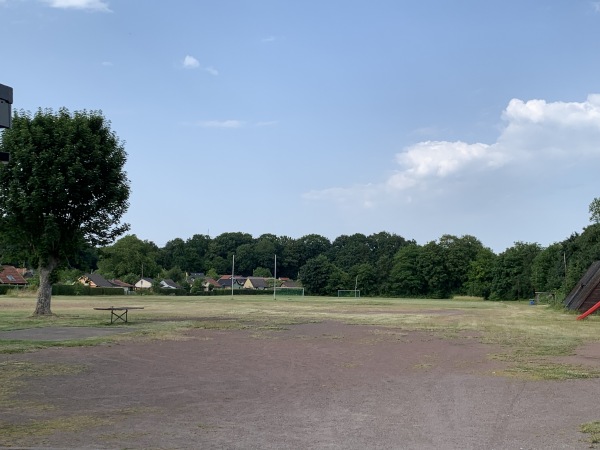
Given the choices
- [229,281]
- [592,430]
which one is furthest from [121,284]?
[592,430]

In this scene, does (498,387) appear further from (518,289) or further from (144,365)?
(518,289)

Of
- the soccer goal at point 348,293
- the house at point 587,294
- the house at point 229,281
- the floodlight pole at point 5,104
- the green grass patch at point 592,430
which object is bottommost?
the soccer goal at point 348,293

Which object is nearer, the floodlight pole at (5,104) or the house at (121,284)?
the floodlight pole at (5,104)

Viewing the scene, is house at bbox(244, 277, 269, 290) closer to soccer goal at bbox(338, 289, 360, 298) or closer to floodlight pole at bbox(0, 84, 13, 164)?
soccer goal at bbox(338, 289, 360, 298)

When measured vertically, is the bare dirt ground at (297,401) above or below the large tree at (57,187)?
below

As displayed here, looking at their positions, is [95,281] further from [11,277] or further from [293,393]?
[293,393]

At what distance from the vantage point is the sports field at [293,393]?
7285 mm

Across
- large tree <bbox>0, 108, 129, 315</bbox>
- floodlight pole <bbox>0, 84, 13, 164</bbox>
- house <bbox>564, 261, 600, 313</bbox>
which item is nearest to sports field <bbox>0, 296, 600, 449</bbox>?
floodlight pole <bbox>0, 84, 13, 164</bbox>

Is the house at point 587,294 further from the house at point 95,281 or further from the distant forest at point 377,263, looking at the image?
the house at point 95,281

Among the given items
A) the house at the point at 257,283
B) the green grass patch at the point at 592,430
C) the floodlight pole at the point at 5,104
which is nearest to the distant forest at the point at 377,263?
the house at the point at 257,283

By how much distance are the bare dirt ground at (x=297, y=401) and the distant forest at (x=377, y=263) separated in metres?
45.5

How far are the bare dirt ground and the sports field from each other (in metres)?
0.03

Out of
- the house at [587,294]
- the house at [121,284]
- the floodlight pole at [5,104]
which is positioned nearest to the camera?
the floodlight pole at [5,104]

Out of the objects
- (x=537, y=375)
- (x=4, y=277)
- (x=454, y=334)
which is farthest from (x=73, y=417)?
(x=4, y=277)
